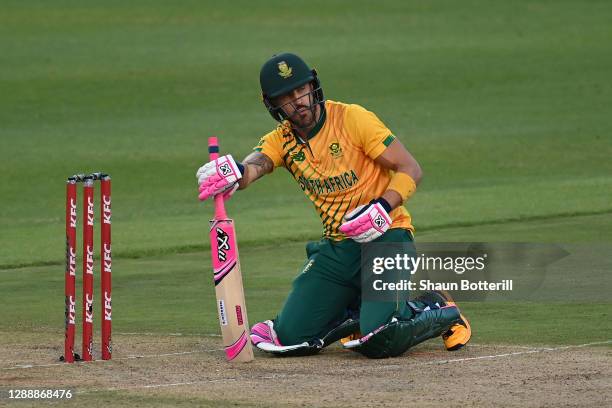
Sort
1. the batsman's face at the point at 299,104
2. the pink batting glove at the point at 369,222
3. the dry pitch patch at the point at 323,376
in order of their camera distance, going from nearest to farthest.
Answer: the dry pitch patch at the point at 323,376 → the pink batting glove at the point at 369,222 → the batsman's face at the point at 299,104

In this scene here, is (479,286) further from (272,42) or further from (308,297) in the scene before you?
(272,42)

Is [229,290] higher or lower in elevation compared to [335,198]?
lower

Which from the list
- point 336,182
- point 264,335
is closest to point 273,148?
point 336,182

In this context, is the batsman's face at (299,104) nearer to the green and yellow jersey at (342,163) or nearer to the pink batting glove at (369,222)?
the green and yellow jersey at (342,163)

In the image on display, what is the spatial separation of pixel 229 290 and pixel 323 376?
907mm

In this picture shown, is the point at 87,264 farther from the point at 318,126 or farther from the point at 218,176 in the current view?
the point at 318,126

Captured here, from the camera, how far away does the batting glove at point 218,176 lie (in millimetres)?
8648

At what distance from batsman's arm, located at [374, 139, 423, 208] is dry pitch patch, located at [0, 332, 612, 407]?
954mm

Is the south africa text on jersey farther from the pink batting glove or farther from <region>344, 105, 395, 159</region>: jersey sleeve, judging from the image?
the pink batting glove

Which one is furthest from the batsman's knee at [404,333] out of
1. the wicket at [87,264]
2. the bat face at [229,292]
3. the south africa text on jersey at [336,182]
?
the wicket at [87,264]

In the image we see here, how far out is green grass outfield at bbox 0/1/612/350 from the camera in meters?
12.4

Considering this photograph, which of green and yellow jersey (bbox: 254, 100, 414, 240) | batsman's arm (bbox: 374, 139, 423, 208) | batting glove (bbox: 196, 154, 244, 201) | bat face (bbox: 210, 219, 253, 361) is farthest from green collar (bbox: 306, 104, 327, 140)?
bat face (bbox: 210, 219, 253, 361)

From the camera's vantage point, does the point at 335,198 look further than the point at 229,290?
Yes

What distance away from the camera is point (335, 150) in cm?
881
